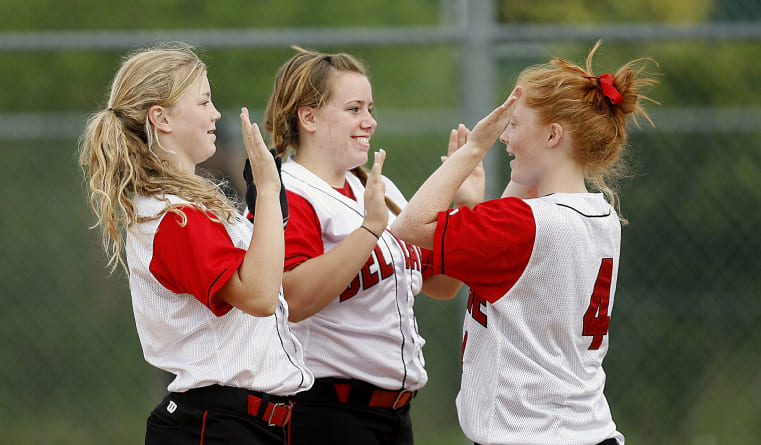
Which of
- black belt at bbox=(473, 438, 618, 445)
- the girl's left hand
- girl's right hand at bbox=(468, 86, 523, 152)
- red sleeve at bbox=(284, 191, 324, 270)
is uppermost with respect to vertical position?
girl's right hand at bbox=(468, 86, 523, 152)

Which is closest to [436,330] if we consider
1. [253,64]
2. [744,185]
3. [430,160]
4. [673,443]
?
[430,160]

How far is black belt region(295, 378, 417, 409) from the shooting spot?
110 inches

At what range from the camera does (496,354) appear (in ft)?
8.00

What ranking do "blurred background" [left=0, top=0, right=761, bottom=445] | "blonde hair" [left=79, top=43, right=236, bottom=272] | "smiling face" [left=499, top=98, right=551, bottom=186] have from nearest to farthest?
"blonde hair" [left=79, top=43, right=236, bottom=272], "smiling face" [left=499, top=98, right=551, bottom=186], "blurred background" [left=0, top=0, right=761, bottom=445]

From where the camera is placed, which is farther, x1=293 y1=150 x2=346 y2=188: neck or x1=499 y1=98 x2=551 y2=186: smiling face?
x1=293 y1=150 x2=346 y2=188: neck

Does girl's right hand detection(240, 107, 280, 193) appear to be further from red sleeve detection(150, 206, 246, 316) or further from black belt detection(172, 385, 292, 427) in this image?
black belt detection(172, 385, 292, 427)

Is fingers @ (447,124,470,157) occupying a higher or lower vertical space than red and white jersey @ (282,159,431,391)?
higher

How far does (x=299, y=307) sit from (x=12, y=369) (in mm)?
2534

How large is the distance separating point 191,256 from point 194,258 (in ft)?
0.04

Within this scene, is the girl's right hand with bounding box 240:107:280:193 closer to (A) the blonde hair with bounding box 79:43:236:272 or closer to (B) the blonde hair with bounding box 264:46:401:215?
(A) the blonde hair with bounding box 79:43:236:272

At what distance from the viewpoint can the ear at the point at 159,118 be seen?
241 centimetres

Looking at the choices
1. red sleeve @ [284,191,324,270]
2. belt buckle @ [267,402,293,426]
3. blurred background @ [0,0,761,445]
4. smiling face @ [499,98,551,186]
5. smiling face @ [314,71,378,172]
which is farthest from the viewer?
blurred background @ [0,0,761,445]

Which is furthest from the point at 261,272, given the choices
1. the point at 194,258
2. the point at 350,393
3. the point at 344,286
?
the point at 350,393

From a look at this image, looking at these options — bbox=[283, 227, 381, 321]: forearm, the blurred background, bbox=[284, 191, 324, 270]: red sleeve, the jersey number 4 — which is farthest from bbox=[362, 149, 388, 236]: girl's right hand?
the blurred background
